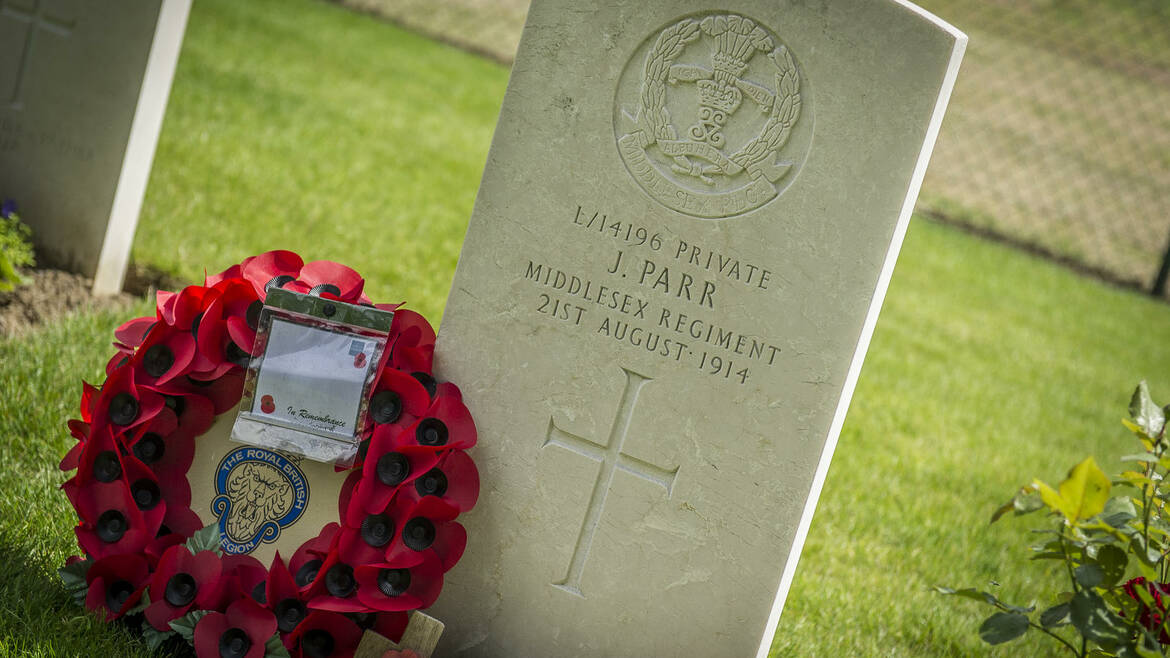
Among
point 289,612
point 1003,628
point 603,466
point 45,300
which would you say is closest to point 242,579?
point 289,612

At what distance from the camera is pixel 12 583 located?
2.26 m

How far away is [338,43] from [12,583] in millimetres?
8790

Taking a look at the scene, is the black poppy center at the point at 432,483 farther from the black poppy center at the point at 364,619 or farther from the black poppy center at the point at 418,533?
the black poppy center at the point at 364,619

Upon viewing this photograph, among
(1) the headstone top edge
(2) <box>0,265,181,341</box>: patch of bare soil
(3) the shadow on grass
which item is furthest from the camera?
(2) <box>0,265,181,341</box>: patch of bare soil

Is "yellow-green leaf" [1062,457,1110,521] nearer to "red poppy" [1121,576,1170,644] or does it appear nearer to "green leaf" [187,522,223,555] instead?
"red poppy" [1121,576,1170,644]

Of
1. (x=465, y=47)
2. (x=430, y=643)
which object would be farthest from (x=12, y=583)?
(x=465, y=47)

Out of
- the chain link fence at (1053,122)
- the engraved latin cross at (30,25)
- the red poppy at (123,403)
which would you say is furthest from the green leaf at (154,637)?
the chain link fence at (1053,122)

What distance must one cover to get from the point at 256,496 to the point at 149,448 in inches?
10.8

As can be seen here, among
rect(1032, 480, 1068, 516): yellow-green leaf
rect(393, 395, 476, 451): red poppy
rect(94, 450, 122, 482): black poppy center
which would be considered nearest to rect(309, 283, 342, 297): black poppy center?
rect(393, 395, 476, 451): red poppy

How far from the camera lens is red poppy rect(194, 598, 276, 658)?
2.14 metres

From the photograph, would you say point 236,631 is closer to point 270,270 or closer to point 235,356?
point 235,356

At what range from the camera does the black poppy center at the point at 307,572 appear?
7.51ft

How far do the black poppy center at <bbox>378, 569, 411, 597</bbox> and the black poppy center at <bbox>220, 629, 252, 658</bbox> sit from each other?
0.31m

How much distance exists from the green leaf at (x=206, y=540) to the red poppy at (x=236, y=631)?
15 cm
